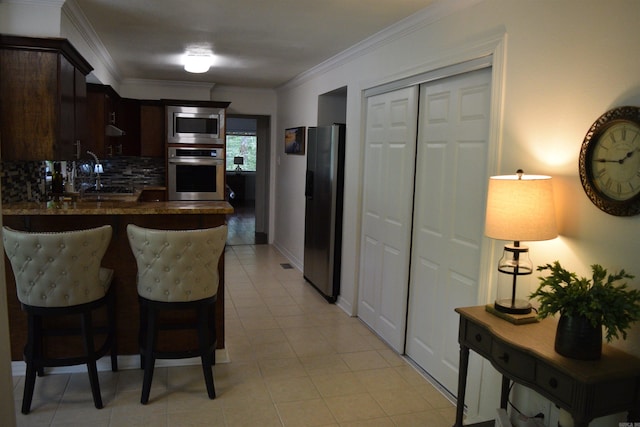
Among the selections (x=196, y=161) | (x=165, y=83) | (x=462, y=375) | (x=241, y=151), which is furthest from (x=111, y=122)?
(x=241, y=151)

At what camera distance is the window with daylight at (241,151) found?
14711 mm

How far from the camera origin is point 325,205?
502 centimetres

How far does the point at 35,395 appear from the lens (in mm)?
2918

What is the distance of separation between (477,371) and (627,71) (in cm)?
172

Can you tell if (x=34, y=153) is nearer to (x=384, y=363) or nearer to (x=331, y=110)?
(x=384, y=363)

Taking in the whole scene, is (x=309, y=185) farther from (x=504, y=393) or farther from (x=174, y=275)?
(x=504, y=393)

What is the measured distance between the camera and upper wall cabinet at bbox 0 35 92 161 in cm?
307

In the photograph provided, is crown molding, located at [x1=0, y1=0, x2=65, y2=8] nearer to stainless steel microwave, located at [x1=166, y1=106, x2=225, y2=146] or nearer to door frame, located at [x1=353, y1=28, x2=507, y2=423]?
door frame, located at [x1=353, y1=28, x2=507, y2=423]

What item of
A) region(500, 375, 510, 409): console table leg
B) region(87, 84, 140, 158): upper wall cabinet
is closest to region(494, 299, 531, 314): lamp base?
region(500, 375, 510, 409): console table leg

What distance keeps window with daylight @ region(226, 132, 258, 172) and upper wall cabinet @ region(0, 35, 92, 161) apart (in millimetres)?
11501

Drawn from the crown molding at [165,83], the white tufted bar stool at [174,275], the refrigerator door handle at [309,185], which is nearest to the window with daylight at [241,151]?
the crown molding at [165,83]

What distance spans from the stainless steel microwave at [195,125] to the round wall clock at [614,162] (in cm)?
551

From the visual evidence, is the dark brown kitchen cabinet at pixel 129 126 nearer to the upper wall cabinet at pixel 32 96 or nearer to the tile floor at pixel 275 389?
the upper wall cabinet at pixel 32 96

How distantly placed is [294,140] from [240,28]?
8.70ft
